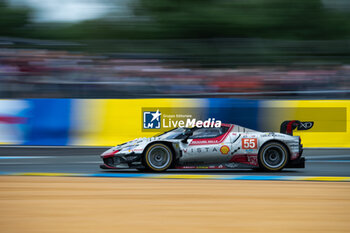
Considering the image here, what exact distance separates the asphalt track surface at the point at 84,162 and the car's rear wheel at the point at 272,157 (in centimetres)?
18

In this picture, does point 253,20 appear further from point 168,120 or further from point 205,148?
point 205,148

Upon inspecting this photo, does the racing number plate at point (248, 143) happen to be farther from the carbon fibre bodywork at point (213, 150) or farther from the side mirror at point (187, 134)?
the side mirror at point (187, 134)

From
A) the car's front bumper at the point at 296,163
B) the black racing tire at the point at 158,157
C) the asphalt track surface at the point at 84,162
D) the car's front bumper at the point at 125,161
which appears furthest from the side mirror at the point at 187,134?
the car's front bumper at the point at 296,163

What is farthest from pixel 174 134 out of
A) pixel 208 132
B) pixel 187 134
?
pixel 208 132

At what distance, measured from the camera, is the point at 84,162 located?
32.2ft

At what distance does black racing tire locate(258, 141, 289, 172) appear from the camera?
8.52 metres

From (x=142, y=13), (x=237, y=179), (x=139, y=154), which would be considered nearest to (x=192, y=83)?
(x=139, y=154)

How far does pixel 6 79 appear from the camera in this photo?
40.4ft

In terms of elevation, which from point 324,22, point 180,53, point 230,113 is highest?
point 324,22

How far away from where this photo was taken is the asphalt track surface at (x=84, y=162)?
27.8 feet

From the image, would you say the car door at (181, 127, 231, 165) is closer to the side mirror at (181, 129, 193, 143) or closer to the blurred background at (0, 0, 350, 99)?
the side mirror at (181, 129, 193, 143)

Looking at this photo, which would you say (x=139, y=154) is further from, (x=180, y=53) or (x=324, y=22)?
(x=324, y=22)

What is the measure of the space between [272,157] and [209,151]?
110 centimetres

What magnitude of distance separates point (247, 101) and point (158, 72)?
7.80 feet
